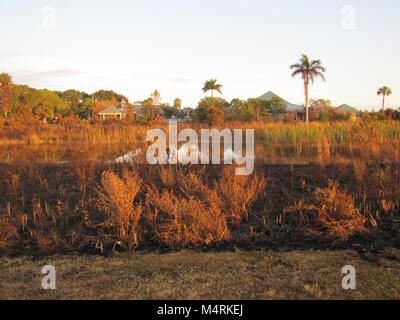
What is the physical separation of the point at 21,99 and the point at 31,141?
32865 millimetres

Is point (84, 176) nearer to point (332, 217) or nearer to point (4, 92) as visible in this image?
point (332, 217)

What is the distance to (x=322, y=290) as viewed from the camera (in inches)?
115

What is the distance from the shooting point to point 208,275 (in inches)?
130

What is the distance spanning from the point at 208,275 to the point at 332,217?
243cm

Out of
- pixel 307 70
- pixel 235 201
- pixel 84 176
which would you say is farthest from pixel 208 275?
pixel 307 70

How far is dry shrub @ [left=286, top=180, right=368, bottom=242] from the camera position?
441cm

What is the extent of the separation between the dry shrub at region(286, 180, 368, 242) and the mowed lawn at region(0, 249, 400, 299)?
0.51 meters

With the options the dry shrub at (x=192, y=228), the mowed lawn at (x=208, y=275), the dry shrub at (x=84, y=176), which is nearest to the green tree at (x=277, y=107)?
the dry shrub at (x=84, y=176)

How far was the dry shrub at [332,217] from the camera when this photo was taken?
4.41 metres

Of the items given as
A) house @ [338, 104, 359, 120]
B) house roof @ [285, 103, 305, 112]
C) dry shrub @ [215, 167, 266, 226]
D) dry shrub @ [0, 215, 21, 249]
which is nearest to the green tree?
house roof @ [285, 103, 305, 112]

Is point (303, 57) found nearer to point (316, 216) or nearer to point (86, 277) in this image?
point (316, 216)

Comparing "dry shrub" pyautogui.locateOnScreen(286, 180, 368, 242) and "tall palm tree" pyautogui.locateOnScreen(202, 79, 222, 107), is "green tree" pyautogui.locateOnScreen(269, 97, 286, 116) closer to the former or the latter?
"tall palm tree" pyautogui.locateOnScreen(202, 79, 222, 107)
